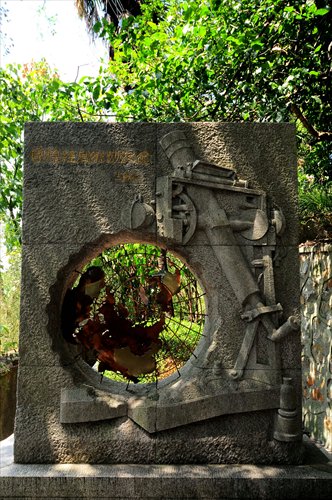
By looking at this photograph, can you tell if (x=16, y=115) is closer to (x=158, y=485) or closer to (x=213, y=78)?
(x=213, y=78)

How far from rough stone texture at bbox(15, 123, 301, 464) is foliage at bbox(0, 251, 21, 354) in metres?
3.67

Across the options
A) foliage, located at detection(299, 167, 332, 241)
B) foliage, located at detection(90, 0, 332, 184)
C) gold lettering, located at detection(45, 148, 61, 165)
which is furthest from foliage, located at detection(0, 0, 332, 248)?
gold lettering, located at detection(45, 148, 61, 165)

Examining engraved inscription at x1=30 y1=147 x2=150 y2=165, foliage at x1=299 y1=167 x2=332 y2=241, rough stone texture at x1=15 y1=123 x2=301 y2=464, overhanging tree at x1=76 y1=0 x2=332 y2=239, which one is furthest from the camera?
foliage at x1=299 y1=167 x2=332 y2=241

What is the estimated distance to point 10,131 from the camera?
541 cm

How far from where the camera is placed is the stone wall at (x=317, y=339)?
14.6ft

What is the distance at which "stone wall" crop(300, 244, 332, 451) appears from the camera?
4.46 m

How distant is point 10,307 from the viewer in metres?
7.07

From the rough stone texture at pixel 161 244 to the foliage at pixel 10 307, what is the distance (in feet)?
12.0

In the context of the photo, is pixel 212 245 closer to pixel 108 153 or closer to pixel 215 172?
pixel 215 172


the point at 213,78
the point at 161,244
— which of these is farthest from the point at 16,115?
the point at 161,244

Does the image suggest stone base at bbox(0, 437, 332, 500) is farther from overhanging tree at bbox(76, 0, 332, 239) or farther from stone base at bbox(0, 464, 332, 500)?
overhanging tree at bbox(76, 0, 332, 239)

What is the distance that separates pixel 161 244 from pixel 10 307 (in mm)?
4629

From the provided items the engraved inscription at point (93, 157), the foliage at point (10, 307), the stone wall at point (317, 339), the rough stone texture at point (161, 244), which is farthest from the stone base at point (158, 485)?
the foliage at point (10, 307)

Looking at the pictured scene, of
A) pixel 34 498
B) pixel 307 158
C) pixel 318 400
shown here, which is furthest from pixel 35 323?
pixel 307 158
